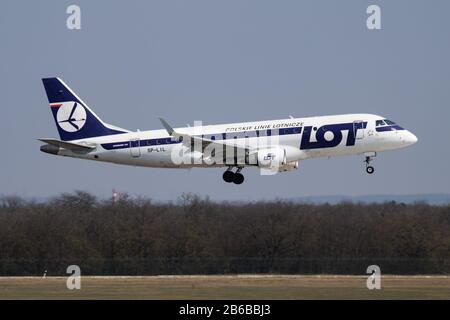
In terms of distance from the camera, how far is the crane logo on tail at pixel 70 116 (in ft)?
241

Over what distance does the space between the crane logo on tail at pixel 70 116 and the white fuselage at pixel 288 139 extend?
3356mm

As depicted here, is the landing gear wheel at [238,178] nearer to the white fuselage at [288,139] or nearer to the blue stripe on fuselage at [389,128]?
the white fuselage at [288,139]

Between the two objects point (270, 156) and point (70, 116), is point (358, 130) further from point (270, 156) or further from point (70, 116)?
point (70, 116)

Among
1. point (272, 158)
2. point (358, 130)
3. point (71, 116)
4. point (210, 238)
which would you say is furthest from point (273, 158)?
point (210, 238)

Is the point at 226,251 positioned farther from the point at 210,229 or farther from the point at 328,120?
the point at 328,120

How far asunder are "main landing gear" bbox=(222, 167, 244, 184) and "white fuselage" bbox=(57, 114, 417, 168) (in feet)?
5.41

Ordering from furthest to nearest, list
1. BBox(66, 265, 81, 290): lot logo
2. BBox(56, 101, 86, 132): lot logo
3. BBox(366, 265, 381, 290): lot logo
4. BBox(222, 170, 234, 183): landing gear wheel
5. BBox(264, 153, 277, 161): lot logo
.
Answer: BBox(56, 101, 86, 132): lot logo → BBox(222, 170, 234, 183): landing gear wheel → BBox(264, 153, 277, 161): lot logo → BBox(66, 265, 81, 290): lot logo → BBox(366, 265, 381, 290): lot logo

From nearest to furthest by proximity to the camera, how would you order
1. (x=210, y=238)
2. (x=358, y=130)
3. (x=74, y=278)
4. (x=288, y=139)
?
(x=358, y=130), (x=288, y=139), (x=74, y=278), (x=210, y=238)

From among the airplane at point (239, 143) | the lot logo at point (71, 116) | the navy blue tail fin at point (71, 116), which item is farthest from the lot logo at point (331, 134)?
the lot logo at point (71, 116)

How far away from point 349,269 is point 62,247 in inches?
995

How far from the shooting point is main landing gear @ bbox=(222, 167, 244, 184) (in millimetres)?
70188

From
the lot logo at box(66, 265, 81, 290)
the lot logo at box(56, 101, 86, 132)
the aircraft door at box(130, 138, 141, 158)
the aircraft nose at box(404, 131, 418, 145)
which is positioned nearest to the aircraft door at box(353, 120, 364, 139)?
the aircraft nose at box(404, 131, 418, 145)

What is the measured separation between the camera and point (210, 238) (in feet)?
319

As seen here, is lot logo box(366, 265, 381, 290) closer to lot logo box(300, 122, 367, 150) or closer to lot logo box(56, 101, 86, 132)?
lot logo box(300, 122, 367, 150)
